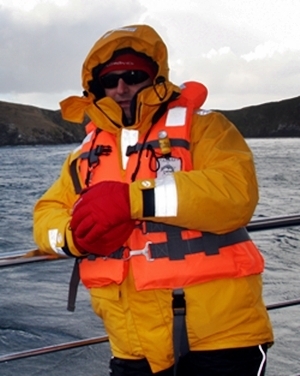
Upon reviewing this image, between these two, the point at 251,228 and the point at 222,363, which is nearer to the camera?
the point at 222,363

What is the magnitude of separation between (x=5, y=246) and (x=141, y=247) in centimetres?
1691

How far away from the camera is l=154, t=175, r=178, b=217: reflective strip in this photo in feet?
5.66

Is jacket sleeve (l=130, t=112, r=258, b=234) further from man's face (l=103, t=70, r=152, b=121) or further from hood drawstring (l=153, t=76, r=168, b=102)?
man's face (l=103, t=70, r=152, b=121)

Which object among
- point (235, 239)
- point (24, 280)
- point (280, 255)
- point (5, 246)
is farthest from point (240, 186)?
point (5, 246)

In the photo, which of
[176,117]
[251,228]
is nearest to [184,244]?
[176,117]

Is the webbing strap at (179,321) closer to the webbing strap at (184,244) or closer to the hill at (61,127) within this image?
the webbing strap at (184,244)

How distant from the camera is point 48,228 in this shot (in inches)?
79.8

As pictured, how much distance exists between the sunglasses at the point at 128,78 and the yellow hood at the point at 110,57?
0.06m

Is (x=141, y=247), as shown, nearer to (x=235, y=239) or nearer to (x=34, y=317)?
(x=235, y=239)

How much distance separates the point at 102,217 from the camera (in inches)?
67.5

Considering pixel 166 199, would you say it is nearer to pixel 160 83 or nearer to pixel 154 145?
pixel 154 145

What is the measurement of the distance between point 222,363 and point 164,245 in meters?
0.39

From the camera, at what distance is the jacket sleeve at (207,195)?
1730 millimetres

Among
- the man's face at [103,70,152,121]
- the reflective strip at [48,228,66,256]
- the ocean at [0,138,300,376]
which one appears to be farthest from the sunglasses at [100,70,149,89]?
the ocean at [0,138,300,376]
